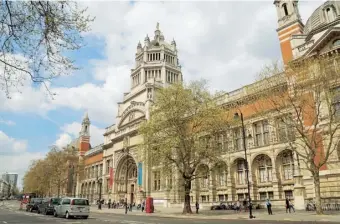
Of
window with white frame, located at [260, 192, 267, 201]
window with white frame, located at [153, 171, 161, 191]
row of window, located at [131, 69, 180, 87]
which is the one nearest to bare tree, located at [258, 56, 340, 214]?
window with white frame, located at [260, 192, 267, 201]

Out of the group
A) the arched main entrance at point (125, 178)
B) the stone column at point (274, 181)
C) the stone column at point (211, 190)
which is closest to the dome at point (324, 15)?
the stone column at point (274, 181)

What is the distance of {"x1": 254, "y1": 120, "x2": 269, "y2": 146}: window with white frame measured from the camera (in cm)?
3756

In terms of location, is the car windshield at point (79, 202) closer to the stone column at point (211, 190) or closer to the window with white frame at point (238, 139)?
the stone column at point (211, 190)

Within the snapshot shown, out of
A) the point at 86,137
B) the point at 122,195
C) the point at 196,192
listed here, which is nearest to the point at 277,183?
the point at 196,192

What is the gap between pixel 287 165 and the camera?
35.2 metres

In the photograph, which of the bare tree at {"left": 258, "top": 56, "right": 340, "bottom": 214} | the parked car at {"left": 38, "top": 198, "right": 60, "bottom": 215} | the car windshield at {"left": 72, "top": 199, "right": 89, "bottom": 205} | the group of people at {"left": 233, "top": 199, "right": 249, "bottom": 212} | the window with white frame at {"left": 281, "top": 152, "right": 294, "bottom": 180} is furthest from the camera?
the window with white frame at {"left": 281, "top": 152, "right": 294, "bottom": 180}

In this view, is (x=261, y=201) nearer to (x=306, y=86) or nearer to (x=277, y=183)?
(x=277, y=183)

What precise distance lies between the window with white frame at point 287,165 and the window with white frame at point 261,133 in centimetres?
274

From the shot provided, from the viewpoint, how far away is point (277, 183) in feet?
113

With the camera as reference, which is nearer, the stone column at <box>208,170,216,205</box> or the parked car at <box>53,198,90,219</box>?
the parked car at <box>53,198,90,219</box>

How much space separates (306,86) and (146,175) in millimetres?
35442

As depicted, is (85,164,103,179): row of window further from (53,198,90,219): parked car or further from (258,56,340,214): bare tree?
(258,56,340,214): bare tree

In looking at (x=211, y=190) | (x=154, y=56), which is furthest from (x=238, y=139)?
(x=154, y=56)

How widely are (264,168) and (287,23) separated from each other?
19.4 m
